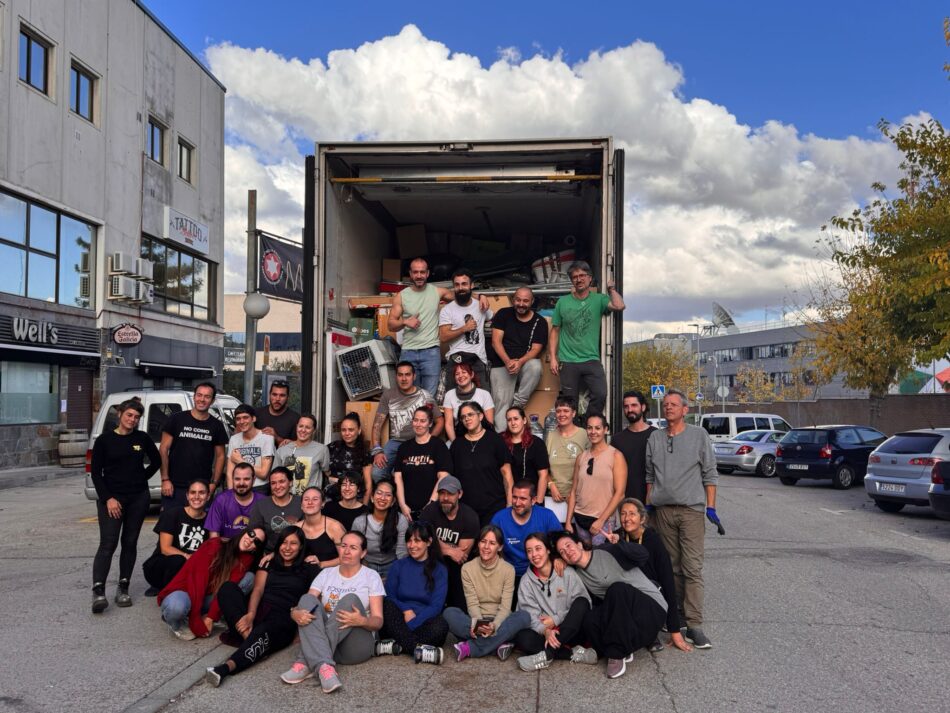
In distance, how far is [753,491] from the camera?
18.1m

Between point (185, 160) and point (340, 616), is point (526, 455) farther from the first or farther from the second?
point (185, 160)

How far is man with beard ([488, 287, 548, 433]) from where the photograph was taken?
23.8 ft

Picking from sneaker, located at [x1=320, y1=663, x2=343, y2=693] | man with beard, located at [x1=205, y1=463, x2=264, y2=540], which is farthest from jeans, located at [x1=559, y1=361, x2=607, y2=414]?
sneaker, located at [x1=320, y1=663, x2=343, y2=693]

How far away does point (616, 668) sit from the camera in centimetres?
536

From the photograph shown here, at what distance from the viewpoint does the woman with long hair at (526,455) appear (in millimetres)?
6582

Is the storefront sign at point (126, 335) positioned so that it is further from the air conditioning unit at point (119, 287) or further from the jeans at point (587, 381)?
the jeans at point (587, 381)

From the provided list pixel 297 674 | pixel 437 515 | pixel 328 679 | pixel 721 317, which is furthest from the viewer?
pixel 721 317

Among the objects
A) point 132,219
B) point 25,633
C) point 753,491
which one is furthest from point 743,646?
point 132,219

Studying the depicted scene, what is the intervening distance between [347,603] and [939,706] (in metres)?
3.57

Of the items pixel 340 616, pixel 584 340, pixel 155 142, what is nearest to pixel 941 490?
pixel 584 340

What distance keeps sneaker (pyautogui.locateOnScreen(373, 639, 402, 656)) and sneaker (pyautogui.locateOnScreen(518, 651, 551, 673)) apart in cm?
88

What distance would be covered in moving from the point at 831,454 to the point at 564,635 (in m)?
14.5

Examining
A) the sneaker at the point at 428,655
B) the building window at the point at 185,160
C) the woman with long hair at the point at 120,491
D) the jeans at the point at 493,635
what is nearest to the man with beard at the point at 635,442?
the jeans at the point at 493,635

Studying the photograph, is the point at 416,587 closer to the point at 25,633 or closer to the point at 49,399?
the point at 25,633
